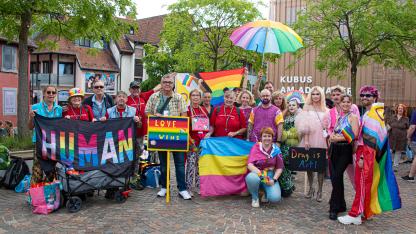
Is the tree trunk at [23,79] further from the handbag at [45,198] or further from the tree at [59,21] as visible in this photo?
the handbag at [45,198]

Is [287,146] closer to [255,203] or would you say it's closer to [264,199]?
[264,199]

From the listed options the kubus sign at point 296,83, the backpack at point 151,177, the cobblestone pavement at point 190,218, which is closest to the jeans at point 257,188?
the cobblestone pavement at point 190,218

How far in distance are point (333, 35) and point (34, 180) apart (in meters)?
14.3

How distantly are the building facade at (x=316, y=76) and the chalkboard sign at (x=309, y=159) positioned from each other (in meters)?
19.4

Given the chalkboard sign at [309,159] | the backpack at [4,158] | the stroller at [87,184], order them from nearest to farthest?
the stroller at [87,184]
the chalkboard sign at [309,159]
the backpack at [4,158]

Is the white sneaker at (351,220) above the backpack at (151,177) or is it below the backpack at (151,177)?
below

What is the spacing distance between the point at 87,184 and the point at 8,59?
23965 millimetres

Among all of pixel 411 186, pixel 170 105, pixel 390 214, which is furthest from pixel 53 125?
pixel 411 186

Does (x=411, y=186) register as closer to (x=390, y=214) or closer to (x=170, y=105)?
(x=390, y=214)

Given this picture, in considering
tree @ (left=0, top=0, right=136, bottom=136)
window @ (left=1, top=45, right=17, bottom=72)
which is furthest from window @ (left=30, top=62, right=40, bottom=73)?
tree @ (left=0, top=0, right=136, bottom=136)

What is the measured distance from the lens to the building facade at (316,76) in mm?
26766

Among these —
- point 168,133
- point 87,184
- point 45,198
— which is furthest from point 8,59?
point 168,133

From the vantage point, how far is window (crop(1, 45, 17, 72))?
2682 cm

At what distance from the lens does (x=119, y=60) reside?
140 ft
